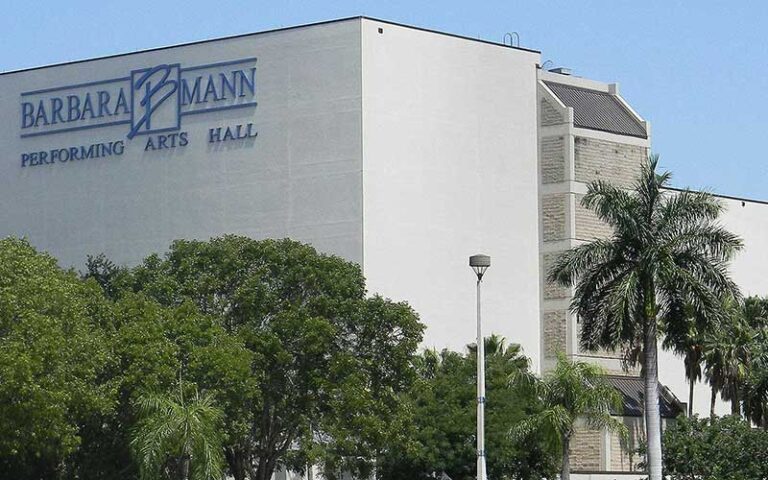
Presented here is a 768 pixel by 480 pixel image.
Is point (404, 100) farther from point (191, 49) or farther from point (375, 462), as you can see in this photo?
point (375, 462)

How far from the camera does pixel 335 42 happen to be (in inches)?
3457

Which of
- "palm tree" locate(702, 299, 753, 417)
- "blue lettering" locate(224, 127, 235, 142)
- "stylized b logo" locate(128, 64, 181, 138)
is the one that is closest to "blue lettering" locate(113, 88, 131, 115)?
"stylized b logo" locate(128, 64, 181, 138)

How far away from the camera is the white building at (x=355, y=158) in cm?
8675

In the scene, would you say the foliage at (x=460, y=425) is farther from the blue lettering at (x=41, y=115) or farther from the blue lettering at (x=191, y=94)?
the blue lettering at (x=41, y=115)

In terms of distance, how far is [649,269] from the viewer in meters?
63.9

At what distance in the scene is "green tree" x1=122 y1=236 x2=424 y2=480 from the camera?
69.6 m

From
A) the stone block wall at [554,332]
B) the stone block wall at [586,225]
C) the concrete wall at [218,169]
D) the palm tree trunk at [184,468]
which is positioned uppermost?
the concrete wall at [218,169]

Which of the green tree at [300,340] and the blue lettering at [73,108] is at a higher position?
the blue lettering at [73,108]

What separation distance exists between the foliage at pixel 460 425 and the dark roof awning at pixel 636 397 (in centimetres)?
1216

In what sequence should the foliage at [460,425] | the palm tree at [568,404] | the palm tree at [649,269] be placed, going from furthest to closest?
the foliage at [460,425], the palm tree at [568,404], the palm tree at [649,269]

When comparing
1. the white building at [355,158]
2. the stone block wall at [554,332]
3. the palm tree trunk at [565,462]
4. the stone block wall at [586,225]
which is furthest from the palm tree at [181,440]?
the stone block wall at [586,225]

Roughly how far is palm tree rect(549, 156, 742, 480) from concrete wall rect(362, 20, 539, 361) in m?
20.5

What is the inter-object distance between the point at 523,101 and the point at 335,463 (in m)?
28.8

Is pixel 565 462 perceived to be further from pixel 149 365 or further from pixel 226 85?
pixel 226 85
